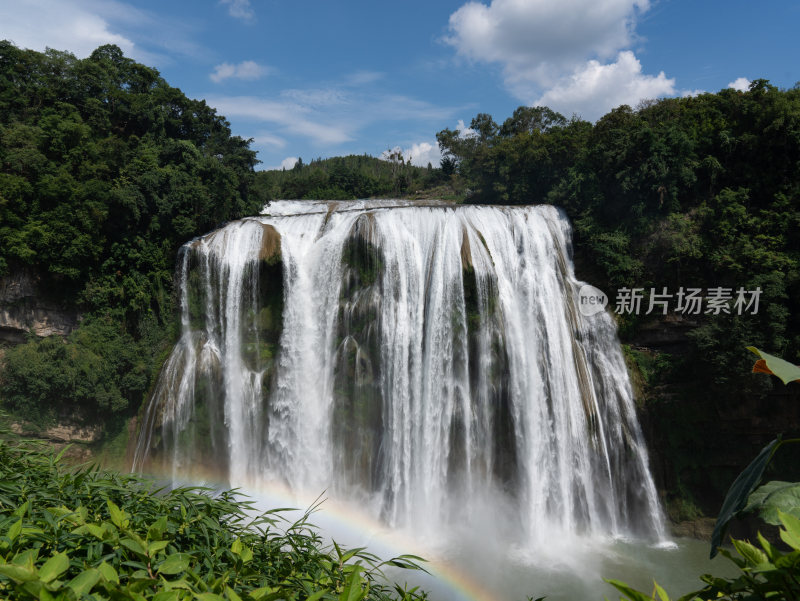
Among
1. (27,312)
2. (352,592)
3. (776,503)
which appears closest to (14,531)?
(352,592)

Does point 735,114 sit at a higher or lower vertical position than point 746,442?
higher

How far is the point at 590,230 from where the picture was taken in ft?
49.5

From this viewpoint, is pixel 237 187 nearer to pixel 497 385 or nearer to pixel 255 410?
pixel 255 410

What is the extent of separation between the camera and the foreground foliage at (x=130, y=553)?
4.15ft

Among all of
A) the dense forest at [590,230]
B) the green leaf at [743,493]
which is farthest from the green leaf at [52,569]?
the dense forest at [590,230]

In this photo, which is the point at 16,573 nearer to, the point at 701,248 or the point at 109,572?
the point at 109,572

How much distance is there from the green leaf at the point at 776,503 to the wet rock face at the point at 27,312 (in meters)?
18.5

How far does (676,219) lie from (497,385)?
318 inches

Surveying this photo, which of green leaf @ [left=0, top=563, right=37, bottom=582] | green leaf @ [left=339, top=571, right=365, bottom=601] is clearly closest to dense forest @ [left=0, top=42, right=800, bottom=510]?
green leaf @ [left=339, top=571, right=365, bottom=601]

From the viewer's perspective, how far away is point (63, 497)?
2.40 metres

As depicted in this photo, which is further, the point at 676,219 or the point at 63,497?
the point at 676,219

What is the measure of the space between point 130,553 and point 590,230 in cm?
1560

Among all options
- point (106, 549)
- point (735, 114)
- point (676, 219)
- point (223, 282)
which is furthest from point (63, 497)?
point (735, 114)

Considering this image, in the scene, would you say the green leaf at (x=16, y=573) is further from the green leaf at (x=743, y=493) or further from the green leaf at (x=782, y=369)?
the green leaf at (x=782, y=369)
